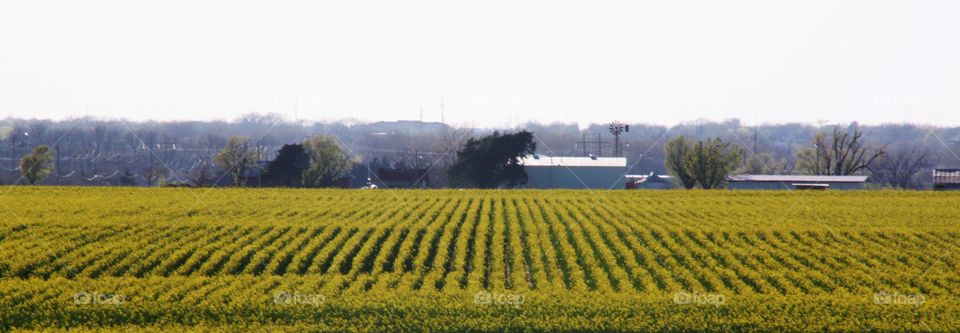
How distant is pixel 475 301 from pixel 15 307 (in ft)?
31.5

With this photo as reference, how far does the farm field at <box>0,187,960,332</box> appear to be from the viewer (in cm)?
1664

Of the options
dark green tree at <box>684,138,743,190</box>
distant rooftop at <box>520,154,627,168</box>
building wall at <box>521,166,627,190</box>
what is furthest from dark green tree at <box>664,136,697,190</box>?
building wall at <box>521,166,627,190</box>

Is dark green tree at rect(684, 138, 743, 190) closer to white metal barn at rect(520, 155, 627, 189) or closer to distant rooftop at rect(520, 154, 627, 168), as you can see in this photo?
distant rooftop at rect(520, 154, 627, 168)

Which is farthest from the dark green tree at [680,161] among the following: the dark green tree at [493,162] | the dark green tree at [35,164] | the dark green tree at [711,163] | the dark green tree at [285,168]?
the dark green tree at [35,164]

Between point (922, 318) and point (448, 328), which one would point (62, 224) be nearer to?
point (448, 328)

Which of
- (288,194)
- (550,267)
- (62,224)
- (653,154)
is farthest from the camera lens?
(653,154)

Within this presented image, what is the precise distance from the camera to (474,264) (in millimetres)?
23812

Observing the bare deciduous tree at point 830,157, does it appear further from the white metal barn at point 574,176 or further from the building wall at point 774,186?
the white metal barn at point 574,176

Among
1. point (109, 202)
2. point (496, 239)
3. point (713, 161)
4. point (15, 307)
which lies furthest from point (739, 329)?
point (713, 161)

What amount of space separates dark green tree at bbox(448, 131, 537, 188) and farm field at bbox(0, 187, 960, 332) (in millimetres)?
22343

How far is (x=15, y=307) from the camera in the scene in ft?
57.5

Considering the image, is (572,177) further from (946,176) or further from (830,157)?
(830,157)

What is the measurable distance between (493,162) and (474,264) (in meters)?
40.4

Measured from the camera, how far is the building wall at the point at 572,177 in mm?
67375
